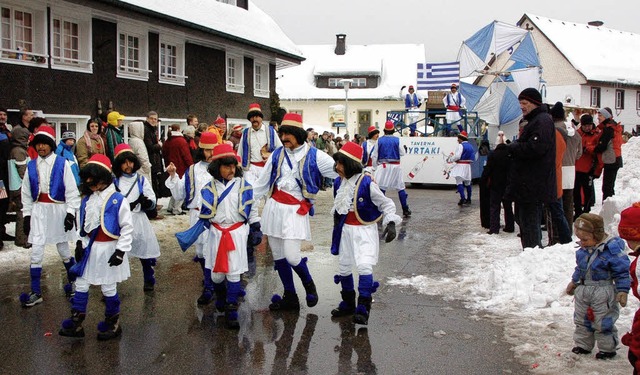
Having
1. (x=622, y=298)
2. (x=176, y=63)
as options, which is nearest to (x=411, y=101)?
(x=176, y=63)

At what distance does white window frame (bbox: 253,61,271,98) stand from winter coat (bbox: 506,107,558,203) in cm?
1775

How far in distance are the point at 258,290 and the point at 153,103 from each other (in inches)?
490

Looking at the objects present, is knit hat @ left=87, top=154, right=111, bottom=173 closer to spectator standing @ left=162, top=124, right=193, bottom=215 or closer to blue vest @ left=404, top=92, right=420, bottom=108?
spectator standing @ left=162, top=124, right=193, bottom=215

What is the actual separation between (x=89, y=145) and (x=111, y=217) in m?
5.79

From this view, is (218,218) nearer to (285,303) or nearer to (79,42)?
(285,303)

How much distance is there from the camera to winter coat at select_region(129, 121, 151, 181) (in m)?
12.2

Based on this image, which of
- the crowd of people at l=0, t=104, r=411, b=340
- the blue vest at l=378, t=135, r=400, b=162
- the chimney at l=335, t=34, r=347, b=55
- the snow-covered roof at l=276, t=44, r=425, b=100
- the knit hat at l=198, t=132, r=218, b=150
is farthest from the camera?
the chimney at l=335, t=34, r=347, b=55

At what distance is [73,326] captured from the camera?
577 centimetres

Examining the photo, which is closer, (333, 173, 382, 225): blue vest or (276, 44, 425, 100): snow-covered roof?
(333, 173, 382, 225): blue vest

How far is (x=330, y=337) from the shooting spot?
5875 mm

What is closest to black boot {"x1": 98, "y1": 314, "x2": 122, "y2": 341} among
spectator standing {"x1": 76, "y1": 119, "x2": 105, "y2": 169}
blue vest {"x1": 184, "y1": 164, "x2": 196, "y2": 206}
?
blue vest {"x1": 184, "y1": 164, "x2": 196, "y2": 206}

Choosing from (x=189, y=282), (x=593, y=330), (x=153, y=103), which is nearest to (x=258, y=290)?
(x=189, y=282)

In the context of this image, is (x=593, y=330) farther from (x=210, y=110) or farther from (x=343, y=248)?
(x=210, y=110)

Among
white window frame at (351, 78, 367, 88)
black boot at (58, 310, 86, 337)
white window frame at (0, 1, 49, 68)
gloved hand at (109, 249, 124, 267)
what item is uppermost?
white window frame at (351, 78, 367, 88)
